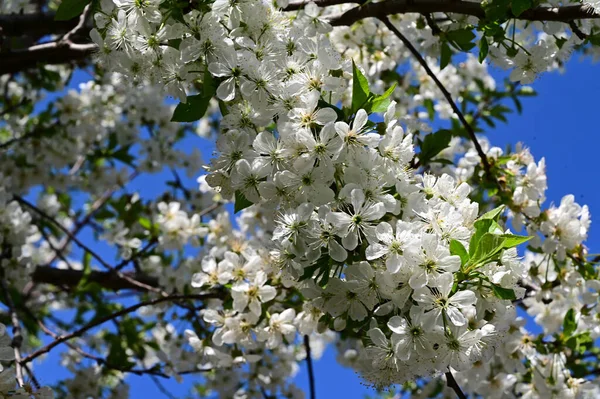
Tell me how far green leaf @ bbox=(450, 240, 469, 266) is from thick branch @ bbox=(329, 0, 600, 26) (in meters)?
0.97

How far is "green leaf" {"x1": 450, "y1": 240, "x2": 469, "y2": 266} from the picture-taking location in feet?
5.40

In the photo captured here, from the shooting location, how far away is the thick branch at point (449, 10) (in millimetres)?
2143

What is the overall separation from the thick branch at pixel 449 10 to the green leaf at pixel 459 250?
38.3 inches

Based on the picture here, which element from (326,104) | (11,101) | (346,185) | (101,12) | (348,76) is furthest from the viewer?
(11,101)

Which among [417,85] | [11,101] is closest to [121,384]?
[11,101]

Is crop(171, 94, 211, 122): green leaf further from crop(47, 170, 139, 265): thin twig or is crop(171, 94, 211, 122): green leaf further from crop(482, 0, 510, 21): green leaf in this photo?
crop(47, 170, 139, 265): thin twig

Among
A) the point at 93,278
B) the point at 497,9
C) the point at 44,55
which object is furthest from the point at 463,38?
the point at 93,278

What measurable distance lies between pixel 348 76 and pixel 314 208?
2.48 feet

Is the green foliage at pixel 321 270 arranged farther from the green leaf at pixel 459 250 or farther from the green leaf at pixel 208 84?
the green leaf at pixel 208 84

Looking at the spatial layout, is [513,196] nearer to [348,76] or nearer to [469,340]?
[348,76]

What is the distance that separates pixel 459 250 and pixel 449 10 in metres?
1.11

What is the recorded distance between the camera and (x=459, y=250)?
165 centimetres

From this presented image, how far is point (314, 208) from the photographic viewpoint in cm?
175

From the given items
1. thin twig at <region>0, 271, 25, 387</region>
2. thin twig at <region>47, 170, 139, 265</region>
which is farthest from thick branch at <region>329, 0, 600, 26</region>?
thin twig at <region>47, 170, 139, 265</region>
